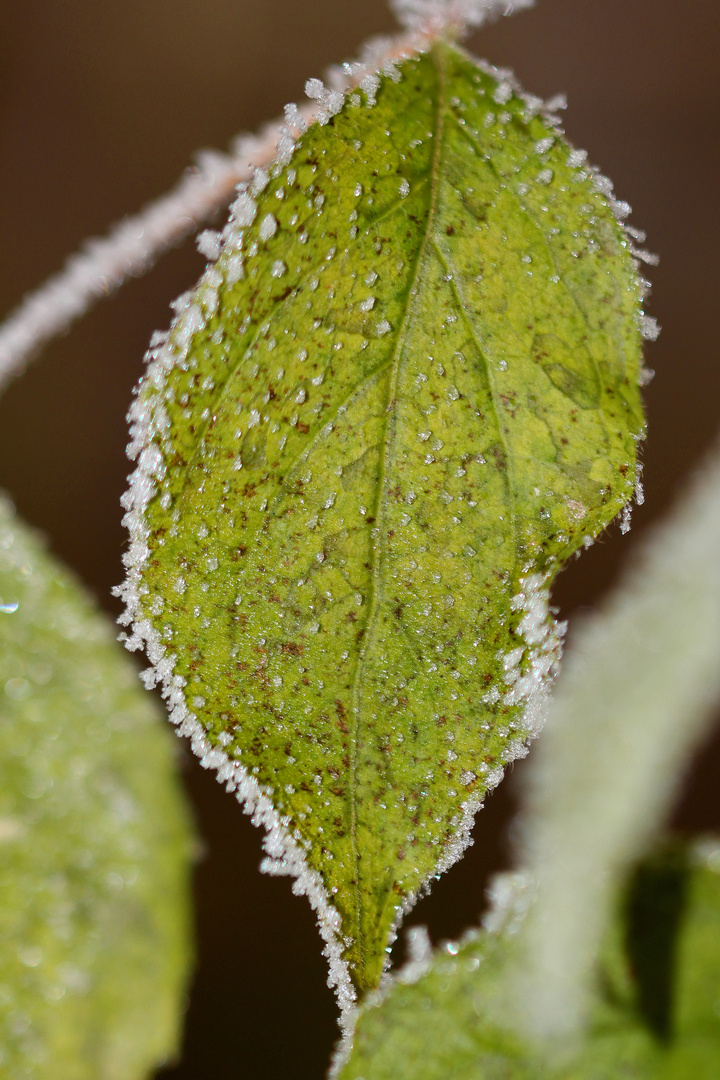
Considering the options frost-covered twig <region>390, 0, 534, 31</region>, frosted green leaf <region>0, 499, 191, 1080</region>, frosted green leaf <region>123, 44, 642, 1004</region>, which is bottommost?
frosted green leaf <region>0, 499, 191, 1080</region>

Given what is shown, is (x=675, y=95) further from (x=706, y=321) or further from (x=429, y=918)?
(x=429, y=918)

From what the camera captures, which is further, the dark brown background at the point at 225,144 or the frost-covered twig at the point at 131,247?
the dark brown background at the point at 225,144

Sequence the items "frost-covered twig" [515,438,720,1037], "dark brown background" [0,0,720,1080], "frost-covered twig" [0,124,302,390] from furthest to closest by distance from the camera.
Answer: "dark brown background" [0,0,720,1080] < "frost-covered twig" [0,124,302,390] < "frost-covered twig" [515,438,720,1037]

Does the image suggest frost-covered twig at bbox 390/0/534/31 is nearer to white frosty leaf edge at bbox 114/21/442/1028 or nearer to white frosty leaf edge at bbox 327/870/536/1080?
white frosty leaf edge at bbox 114/21/442/1028

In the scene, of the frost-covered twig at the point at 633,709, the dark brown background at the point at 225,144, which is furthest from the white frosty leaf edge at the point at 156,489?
the dark brown background at the point at 225,144

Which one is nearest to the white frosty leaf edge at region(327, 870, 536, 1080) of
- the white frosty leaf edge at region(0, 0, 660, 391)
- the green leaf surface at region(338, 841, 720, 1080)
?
the green leaf surface at region(338, 841, 720, 1080)

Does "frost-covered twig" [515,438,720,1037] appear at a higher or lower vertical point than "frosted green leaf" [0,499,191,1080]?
higher

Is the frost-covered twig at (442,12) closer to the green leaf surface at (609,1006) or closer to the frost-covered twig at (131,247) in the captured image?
the frost-covered twig at (131,247)
